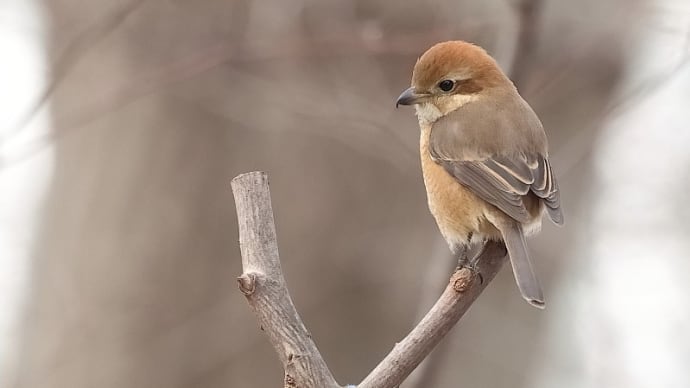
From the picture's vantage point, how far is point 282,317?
2223 millimetres

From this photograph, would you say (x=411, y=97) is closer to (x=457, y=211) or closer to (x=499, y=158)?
(x=499, y=158)

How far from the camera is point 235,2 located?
17.4 ft

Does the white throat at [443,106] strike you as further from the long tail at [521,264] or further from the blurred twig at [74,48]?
the blurred twig at [74,48]

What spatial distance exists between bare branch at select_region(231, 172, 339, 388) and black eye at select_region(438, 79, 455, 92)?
5.48 feet

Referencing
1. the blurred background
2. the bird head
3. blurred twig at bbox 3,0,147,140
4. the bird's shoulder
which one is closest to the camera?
the bird's shoulder

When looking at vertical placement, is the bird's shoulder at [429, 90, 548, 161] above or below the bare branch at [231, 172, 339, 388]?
below

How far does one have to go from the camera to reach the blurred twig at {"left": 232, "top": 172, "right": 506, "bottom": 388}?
2205 mm

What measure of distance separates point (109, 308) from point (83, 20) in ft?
5.26

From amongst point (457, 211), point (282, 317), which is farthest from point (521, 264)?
point (282, 317)

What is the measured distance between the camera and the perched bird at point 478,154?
337 cm

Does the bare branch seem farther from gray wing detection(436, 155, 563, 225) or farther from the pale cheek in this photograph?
the pale cheek

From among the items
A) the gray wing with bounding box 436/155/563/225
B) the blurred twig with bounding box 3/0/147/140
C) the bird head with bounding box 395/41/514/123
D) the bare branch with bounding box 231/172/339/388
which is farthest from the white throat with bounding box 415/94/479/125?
the bare branch with bounding box 231/172/339/388

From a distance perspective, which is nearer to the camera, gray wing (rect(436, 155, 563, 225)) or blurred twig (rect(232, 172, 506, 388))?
blurred twig (rect(232, 172, 506, 388))

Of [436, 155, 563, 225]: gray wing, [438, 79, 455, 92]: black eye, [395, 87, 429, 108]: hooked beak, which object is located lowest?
[436, 155, 563, 225]: gray wing
